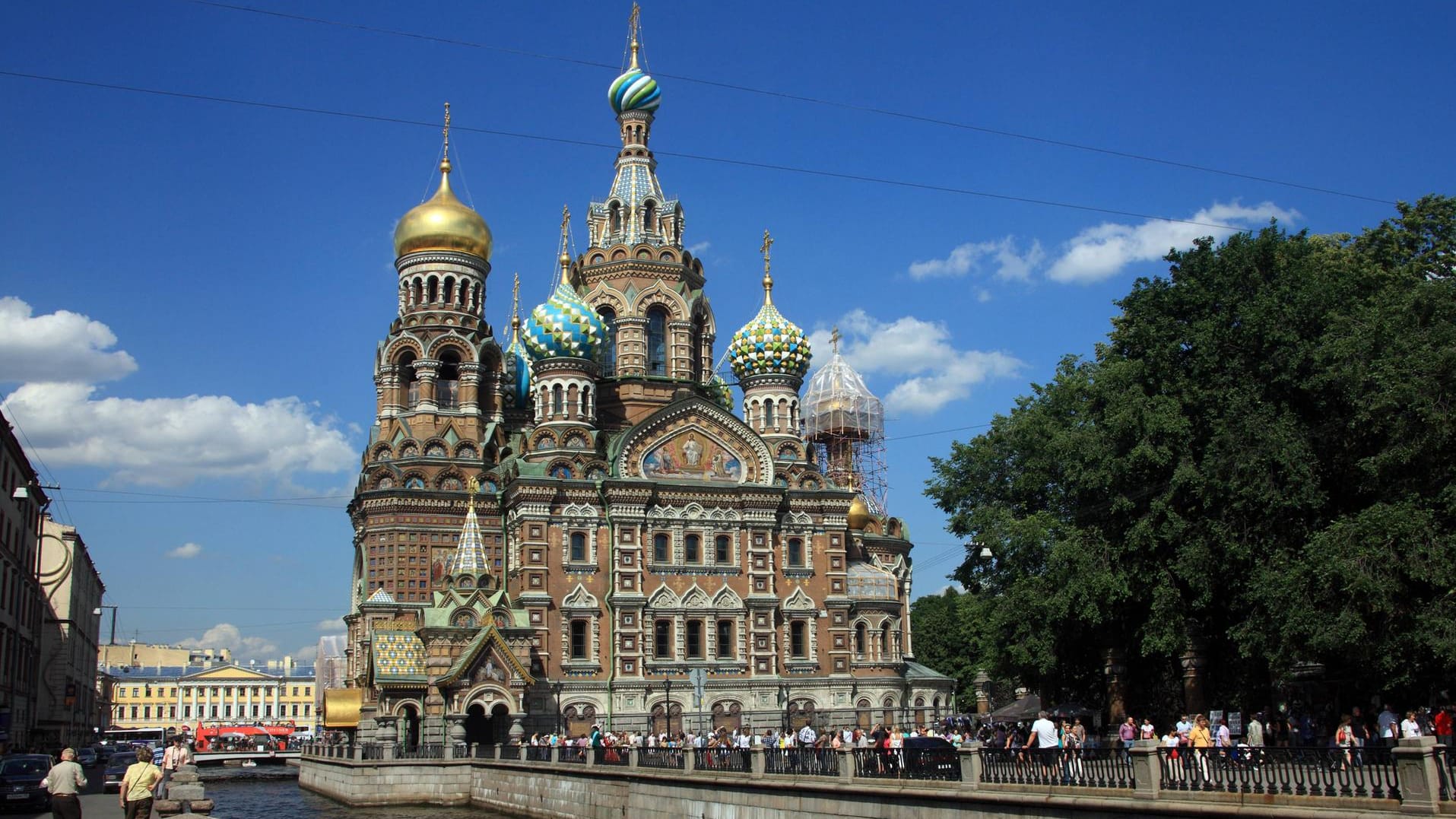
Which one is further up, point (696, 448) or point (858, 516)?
point (696, 448)

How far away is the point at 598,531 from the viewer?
149ft

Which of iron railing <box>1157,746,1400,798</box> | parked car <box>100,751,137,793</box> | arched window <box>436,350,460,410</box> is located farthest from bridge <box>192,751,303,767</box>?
iron railing <box>1157,746,1400,798</box>

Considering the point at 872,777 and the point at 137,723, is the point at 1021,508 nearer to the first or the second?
the point at 872,777

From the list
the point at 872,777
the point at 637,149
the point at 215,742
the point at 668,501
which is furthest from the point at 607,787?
the point at 215,742

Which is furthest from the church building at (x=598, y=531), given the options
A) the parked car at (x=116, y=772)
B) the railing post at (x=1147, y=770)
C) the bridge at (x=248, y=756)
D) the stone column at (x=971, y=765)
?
the railing post at (x=1147, y=770)

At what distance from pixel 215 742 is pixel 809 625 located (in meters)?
40.0

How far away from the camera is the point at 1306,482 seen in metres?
25.3

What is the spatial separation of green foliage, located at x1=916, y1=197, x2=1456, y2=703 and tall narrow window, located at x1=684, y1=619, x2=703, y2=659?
1234cm

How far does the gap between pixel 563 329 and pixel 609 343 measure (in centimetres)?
538

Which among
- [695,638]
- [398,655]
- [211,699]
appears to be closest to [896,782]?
[398,655]

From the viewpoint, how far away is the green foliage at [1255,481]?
22578 millimetres

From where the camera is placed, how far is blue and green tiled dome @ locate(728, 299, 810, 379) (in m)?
50.6

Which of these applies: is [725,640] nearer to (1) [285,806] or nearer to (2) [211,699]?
(1) [285,806]

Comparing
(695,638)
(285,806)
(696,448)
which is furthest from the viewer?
(696,448)
